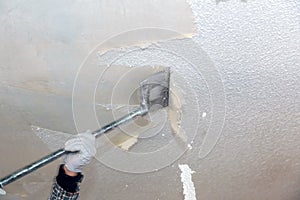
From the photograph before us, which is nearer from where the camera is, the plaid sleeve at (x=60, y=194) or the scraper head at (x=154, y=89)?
the plaid sleeve at (x=60, y=194)

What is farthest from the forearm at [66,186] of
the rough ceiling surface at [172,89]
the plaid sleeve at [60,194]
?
the rough ceiling surface at [172,89]

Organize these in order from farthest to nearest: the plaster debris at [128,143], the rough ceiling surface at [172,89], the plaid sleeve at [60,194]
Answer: the plaster debris at [128,143], the rough ceiling surface at [172,89], the plaid sleeve at [60,194]

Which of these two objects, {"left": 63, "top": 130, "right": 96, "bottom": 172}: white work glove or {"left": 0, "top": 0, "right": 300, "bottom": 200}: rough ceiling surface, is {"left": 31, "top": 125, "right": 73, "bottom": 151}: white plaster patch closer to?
{"left": 0, "top": 0, "right": 300, "bottom": 200}: rough ceiling surface

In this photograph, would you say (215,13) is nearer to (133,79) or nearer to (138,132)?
(133,79)

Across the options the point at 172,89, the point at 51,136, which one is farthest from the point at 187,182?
the point at 51,136

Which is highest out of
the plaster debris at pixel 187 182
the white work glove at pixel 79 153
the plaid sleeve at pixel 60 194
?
the plaster debris at pixel 187 182

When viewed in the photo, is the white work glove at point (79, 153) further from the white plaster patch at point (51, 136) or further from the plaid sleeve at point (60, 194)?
the white plaster patch at point (51, 136)

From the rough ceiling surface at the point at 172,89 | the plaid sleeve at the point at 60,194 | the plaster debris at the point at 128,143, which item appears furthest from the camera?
the plaster debris at the point at 128,143

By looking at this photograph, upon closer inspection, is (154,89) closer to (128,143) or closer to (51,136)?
(128,143)
